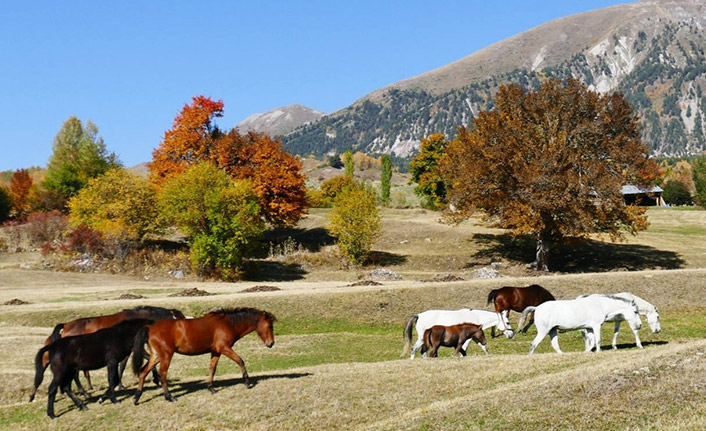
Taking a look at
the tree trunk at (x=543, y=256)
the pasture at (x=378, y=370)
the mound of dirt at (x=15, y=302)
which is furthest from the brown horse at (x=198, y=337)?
the tree trunk at (x=543, y=256)

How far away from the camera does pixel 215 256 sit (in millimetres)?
64000

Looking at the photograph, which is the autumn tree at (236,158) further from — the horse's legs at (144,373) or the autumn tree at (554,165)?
the horse's legs at (144,373)

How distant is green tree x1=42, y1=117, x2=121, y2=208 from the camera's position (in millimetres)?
107312

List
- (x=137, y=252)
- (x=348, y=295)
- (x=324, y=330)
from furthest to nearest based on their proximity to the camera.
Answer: (x=137, y=252), (x=348, y=295), (x=324, y=330)

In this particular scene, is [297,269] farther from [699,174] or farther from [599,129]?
[699,174]

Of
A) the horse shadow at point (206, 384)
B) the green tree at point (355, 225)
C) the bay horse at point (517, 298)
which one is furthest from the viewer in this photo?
the green tree at point (355, 225)

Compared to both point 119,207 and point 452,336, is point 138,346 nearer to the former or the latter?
point 452,336

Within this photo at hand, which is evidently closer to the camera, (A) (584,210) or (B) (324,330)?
(B) (324,330)

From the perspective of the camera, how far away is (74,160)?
4373 inches

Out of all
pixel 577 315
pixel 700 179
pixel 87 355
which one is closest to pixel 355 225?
pixel 577 315

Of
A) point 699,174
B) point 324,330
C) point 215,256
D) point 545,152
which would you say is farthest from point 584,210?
point 699,174

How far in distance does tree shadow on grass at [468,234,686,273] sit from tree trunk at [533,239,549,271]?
2.89 m

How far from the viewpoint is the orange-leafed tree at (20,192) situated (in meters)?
116

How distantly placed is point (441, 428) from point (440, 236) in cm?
6558
